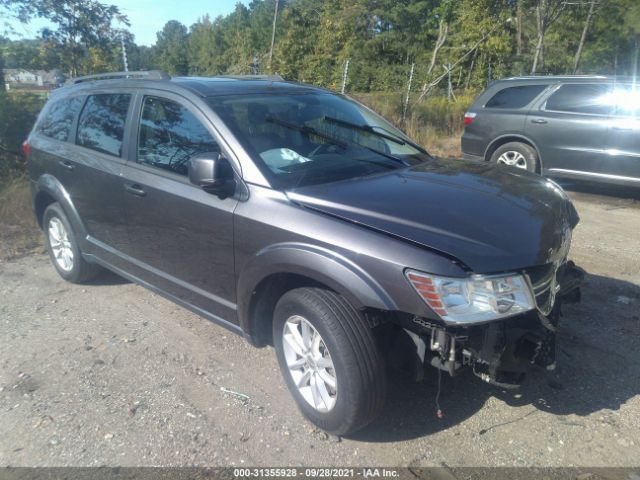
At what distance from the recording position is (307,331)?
279 centimetres

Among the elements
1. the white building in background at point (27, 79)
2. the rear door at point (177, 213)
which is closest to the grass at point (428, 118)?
the white building in background at point (27, 79)

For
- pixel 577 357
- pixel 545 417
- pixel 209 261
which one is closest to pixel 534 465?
pixel 545 417

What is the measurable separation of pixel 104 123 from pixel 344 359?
287cm

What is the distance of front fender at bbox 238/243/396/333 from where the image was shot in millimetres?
2400

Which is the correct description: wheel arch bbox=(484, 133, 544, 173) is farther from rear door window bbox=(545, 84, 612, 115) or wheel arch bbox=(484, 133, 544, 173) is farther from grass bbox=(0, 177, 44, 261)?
grass bbox=(0, 177, 44, 261)

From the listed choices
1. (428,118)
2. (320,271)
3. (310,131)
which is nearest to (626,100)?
(310,131)

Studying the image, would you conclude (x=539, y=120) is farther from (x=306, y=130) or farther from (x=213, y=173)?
(x=213, y=173)

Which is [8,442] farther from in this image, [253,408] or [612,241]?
[612,241]

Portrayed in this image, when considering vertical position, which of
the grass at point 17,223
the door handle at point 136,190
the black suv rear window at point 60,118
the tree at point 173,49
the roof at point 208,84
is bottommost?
the grass at point 17,223

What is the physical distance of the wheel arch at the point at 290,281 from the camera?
2.42 meters

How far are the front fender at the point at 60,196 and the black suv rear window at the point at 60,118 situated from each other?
1.30 ft

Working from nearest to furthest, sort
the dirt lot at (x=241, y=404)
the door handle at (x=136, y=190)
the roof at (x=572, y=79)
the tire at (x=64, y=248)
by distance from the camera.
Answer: the dirt lot at (x=241, y=404) < the door handle at (x=136, y=190) < the tire at (x=64, y=248) < the roof at (x=572, y=79)

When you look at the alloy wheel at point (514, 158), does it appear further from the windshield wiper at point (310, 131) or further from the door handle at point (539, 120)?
the windshield wiper at point (310, 131)

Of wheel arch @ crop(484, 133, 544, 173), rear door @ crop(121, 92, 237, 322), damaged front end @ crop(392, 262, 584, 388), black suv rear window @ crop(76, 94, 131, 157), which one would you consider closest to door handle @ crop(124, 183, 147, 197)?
rear door @ crop(121, 92, 237, 322)
